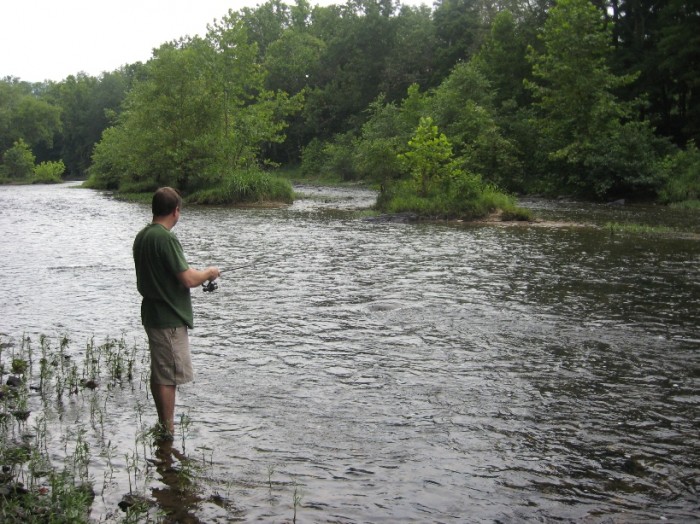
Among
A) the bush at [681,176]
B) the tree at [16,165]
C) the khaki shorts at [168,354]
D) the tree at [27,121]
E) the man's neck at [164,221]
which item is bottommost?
the khaki shorts at [168,354]

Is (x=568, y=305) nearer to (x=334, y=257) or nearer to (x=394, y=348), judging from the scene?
(x=394, y=348)

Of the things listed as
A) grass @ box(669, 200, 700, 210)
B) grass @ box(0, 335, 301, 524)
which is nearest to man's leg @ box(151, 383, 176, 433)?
grass @ box(0, 335, 301, 524)

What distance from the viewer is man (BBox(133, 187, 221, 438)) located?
19.1ft

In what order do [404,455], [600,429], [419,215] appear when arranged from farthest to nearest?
[419,215] < [600,429] < [404,455]

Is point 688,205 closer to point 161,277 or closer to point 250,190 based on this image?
point 250,190

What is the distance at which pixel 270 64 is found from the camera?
92.4m

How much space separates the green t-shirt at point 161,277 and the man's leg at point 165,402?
58 cm

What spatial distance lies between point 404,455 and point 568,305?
22.8 feet

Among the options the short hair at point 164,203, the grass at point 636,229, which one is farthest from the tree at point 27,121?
the short hair at point 164,203

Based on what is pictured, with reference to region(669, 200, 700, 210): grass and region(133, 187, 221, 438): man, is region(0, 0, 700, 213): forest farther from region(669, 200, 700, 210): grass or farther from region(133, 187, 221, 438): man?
region(133, 187, 221, 438): man

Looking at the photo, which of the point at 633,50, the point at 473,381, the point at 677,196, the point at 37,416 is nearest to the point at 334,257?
the point at 473,381

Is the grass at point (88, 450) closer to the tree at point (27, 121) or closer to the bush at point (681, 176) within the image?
the bush at point (681, 176)

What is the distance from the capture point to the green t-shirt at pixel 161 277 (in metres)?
5.79

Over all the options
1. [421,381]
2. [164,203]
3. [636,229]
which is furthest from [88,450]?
[636,229]
